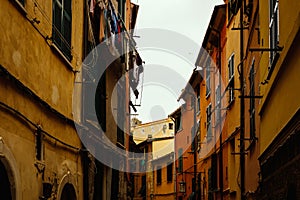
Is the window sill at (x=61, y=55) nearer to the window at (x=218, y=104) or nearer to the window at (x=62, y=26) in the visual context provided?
the window at (x=62, y=26)

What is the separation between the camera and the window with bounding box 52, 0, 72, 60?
1343 centimetres

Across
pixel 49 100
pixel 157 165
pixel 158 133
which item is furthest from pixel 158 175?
pixel 49 100

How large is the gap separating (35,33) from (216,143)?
51.9ft

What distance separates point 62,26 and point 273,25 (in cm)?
510

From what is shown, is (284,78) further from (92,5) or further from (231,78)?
(231,78)

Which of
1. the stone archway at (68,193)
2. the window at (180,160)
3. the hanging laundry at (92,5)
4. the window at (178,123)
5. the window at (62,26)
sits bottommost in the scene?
the stone archway at (68,193)

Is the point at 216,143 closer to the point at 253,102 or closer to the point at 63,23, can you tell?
the point at 253,102

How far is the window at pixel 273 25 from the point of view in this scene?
10.6 meters

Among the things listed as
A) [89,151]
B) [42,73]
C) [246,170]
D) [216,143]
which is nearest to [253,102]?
[246,170]

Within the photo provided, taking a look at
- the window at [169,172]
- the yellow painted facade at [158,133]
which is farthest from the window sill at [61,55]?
the yellow painted facade at [158,133]

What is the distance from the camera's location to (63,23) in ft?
47.2

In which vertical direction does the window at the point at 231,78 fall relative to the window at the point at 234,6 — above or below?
below

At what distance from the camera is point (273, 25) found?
1109 centimetres

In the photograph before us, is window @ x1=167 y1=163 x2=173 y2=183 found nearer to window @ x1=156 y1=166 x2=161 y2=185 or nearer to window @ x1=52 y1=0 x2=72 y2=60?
window @ x1=156 y1=166 x2=161 y2=185
